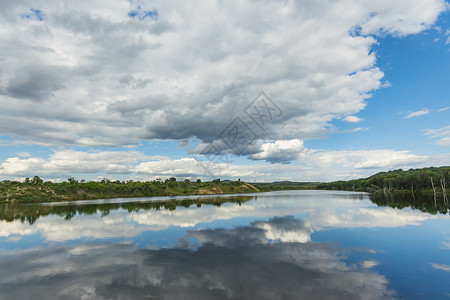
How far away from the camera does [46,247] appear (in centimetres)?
3169

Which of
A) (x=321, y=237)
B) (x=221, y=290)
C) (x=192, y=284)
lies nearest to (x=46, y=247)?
(x=192, y=284)

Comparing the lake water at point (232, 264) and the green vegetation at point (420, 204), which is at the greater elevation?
the lake water at point (232, 264)

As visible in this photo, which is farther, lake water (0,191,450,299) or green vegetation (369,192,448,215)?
green vegetation (369,192,448,215)

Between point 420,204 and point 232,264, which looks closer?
point 232,264

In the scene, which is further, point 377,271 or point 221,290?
point 377,271

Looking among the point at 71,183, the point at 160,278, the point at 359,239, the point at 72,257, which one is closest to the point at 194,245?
the point at 160,278

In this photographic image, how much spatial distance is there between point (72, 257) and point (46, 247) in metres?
8.92

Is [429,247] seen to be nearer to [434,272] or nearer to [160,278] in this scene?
[434,272]

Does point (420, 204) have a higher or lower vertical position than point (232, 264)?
lower

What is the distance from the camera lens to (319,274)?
1984 cm

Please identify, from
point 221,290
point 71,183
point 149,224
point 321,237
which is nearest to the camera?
point 221,290

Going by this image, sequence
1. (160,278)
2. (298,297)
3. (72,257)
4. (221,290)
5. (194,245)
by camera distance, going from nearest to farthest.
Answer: (298,297) < (221,290) < (160,278) < (72,257) < (194,245)

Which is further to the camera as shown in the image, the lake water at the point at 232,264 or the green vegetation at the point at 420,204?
the green vegetation at the point at 420,204

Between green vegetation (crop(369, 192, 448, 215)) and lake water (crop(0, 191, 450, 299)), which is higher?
lake water (crop(0, 191, 450, 299))
